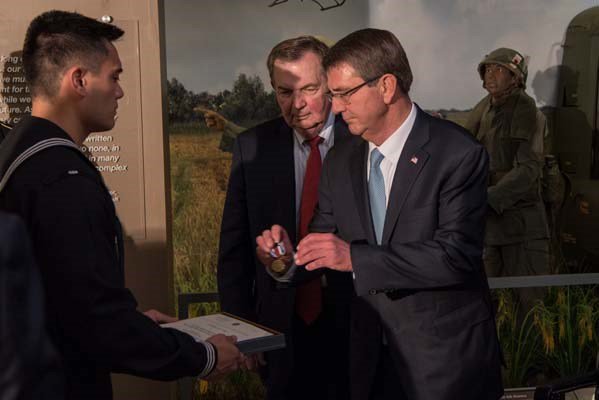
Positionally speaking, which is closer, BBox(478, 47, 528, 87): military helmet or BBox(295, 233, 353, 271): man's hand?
BBox(295, 233, 353, 271): man's hand

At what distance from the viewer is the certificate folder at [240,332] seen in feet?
7.29

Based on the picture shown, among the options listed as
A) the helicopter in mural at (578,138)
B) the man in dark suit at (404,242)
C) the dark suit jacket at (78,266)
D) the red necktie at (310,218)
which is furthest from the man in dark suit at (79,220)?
the helicopter in mural at (578,138)

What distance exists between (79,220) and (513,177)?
3.35m

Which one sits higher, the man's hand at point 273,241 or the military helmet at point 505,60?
the military helmet at point 505,60

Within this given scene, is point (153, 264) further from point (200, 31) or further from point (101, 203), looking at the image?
point (101, 203)

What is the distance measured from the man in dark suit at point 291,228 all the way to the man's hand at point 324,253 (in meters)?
0.51

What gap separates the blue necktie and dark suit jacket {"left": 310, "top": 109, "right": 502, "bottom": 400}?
0.11ft

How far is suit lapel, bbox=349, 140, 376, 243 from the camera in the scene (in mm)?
2584

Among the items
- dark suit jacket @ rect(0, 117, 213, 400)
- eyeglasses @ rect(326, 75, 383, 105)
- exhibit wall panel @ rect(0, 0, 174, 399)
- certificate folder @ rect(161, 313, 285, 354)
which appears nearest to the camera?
dark suit jacket @ rect(0, 117, 213, 400)

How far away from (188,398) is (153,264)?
0.76 metres

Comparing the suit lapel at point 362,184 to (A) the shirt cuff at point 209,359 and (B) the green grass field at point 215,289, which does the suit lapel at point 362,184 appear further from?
(B) the green grass field at point 215,289

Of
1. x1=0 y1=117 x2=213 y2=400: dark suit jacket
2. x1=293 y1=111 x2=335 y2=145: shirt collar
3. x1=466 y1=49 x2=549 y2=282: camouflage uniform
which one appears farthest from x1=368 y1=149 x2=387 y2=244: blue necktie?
x1=466 y1=49 x2=549 y2=282: camouflage uniform

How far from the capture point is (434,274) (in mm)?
2408

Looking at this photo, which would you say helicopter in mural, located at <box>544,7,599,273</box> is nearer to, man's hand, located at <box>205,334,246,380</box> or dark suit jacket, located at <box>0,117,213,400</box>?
man's hand, located at <box>205,334,246,380</box>
